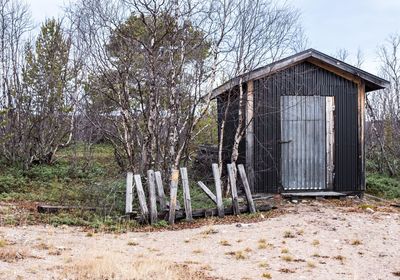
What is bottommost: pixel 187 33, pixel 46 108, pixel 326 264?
pixel 326 264

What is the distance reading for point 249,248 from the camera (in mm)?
7180

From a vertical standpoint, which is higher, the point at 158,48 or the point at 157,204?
the point at 158,48

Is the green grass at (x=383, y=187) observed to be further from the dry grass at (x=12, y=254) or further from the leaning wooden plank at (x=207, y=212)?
the dry grass at (x=12, y=254)

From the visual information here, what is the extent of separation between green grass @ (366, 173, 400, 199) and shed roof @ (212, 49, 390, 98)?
3.74m

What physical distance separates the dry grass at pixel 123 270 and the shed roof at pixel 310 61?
7.08 metres

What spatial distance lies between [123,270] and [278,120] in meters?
8.03

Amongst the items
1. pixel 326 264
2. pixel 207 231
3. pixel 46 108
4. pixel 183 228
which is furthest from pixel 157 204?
pixel 46 108

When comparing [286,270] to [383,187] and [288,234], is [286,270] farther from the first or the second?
[383,187]

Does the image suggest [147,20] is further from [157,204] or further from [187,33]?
[157,204]

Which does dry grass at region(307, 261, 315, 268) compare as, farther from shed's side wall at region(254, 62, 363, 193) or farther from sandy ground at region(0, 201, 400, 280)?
shed's side wall at region(254, 62, 363, 193)

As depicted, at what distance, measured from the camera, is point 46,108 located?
1662 cm

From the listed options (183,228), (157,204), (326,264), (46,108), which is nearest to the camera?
(326,264)

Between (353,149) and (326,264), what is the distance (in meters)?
7.22

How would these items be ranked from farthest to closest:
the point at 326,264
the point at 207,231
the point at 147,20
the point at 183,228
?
the point at 147,20 < the point at 183,228 < the point at 207,231 < the point at 326,264
